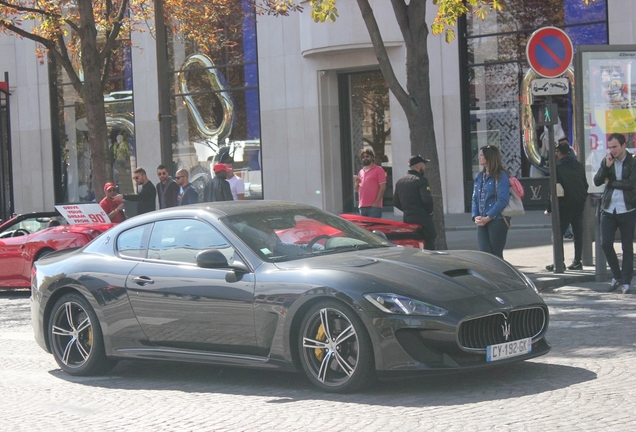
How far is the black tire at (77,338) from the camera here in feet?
26.0

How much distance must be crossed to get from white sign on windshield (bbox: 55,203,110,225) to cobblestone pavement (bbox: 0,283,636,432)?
6.71m

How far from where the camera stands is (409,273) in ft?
21.5

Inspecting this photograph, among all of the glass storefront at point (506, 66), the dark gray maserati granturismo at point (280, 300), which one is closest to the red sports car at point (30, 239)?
the dark gray maserati granturismo at point (280, 300)

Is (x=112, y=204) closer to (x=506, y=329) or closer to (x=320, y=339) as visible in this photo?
(x=320, y=339)

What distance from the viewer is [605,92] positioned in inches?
507

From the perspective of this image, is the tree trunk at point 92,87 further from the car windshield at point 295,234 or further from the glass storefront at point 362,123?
the car windshield at point 295,234

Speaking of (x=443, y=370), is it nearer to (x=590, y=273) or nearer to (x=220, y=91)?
(x=590, y=273)

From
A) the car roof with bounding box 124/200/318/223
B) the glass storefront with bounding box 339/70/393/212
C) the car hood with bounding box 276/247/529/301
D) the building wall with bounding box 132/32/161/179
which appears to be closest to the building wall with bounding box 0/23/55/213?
the building wall with bounding box 132/32/161/179

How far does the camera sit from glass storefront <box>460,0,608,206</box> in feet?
74.5

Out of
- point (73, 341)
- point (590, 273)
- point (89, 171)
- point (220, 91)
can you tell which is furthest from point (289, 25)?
point (73, 341)

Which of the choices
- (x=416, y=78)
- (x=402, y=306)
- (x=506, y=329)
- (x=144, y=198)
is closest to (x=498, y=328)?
(x=506, y=329)

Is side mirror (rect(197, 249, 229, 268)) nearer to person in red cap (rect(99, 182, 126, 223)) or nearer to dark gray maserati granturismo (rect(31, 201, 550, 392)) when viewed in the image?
dark gray maserati granturismo (rect(31, 201, 550, 392))

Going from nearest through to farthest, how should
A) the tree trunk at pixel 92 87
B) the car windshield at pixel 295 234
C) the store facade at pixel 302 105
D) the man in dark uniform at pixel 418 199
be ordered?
the car windshield at pixel 295 234
the man in dark uniform at pixel 418 199
the tree trunk at pixel 92 87
the store facade at pixel 302 105

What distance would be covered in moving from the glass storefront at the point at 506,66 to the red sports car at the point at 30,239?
11.8 meters
